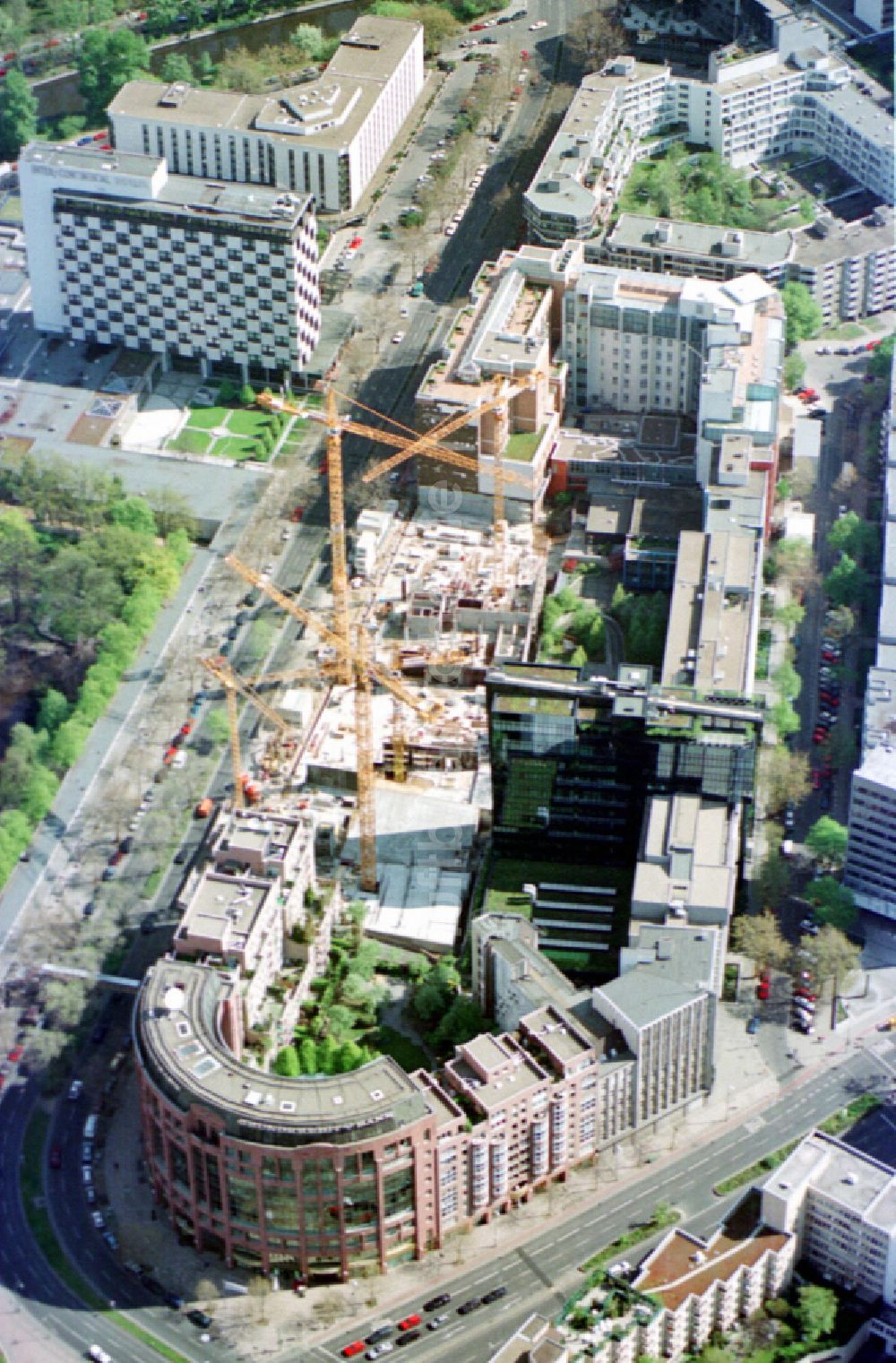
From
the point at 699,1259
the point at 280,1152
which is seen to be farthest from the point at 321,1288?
the point at 699,1259

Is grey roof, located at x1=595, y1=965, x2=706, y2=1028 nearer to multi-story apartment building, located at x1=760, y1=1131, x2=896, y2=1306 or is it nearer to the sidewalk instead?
the sidewalk

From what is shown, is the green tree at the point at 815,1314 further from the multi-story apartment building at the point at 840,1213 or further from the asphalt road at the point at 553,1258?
the asphalt road at the point at 553,1258

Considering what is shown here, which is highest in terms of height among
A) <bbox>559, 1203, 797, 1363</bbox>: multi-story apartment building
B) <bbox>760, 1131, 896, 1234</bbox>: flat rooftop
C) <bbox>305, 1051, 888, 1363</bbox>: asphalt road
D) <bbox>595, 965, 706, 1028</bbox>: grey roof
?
<bbox>595, 965, 706, 1028</bbox>: grey roof

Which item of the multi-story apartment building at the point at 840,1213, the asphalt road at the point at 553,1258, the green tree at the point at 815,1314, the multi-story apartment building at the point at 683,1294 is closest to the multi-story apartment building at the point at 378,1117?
the asphalt road at the point at 553,1258

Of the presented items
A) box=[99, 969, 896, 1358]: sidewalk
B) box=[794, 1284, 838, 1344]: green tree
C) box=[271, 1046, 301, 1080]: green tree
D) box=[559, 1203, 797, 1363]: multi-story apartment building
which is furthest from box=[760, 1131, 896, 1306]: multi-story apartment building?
box=[271, 1046, 301, 1080]: green tree

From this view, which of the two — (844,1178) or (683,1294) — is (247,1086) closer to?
(683,1294)

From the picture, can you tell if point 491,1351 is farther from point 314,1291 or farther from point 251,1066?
point 251,1066
